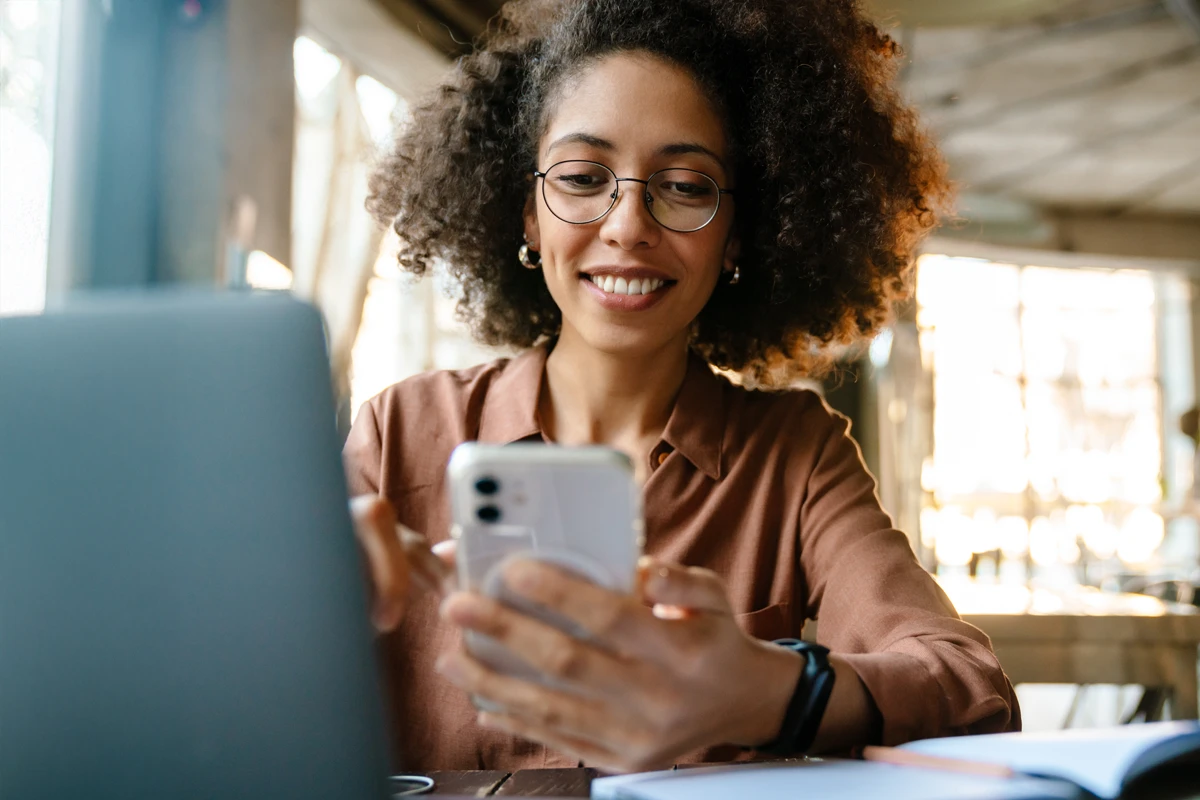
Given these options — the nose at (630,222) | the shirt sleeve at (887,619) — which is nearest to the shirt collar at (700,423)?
the shirt sleeve at (887,619)

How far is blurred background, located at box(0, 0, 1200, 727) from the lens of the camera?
8.38 ft

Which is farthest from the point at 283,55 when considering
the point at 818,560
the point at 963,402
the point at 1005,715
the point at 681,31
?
the point at 963,402

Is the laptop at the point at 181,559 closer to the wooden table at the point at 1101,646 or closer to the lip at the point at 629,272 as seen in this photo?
the lip at the point at 629,272

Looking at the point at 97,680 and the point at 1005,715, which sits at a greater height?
the point at 97,680

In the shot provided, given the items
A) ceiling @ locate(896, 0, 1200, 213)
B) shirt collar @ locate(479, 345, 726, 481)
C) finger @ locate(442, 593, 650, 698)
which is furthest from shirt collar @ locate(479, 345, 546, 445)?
ceiling @ locate(896, 0, 1200, 213)

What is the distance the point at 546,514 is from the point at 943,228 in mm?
8012

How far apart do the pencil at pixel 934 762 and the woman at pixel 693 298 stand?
52 mm

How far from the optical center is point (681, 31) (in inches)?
60.2

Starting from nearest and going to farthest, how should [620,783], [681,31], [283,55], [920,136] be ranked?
[620,783], [681,31], [920,136], [283,55]

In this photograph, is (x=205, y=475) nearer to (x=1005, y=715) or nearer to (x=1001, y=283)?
(x=1005, y=715)

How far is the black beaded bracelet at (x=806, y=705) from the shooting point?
855 millimetres

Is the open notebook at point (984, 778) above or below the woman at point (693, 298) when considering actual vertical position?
below

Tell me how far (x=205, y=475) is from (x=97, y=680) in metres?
0.13

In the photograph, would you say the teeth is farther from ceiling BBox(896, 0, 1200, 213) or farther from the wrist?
ceiling BBox(896, 0, 1200, 213)
